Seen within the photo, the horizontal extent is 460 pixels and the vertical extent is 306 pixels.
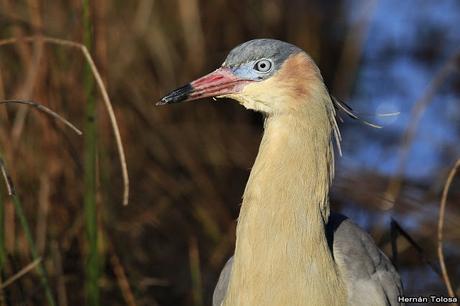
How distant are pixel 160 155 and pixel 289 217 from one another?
2.50m

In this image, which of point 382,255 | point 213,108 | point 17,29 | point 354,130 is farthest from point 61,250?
point 354,130

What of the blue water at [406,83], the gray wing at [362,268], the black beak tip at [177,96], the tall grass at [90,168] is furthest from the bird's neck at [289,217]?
the blue water at [406,83]

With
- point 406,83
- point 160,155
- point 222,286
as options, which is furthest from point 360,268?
point 406,83

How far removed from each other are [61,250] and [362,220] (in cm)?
168

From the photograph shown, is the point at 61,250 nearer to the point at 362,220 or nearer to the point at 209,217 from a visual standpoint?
the point at 209,217

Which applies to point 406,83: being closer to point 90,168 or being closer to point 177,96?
point 90,168

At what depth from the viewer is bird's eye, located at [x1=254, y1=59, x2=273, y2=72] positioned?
9.54 feet

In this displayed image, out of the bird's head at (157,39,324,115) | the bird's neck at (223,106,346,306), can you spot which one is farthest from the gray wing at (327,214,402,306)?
the bird's head at (157,39,324,115)

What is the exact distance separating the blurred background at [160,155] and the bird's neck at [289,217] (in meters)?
0.39

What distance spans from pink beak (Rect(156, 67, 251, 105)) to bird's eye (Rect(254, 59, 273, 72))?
5 cm

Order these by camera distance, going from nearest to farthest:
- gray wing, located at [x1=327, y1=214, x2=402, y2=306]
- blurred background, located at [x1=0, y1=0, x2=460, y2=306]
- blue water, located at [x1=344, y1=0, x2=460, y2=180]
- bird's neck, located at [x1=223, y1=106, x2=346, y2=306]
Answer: bird's neck, located at [x1=223, y1=106, x2=346, y2=306] < gray wing, located at [x1=327, y1=214, x2=402, y2=306] < blurred background, located at [x1=0, y1=0, x2=460, y2=306] < blue water, located at [x1=344, y1=0, x2=460, y2=180]

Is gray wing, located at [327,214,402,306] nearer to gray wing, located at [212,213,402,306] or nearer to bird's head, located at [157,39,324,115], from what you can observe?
Answer: gray wing, located at [212,213,402,306]

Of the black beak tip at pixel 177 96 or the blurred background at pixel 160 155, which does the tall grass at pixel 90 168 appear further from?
the black beak tip at pixel 177 96

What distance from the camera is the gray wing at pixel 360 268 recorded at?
2.98 m
